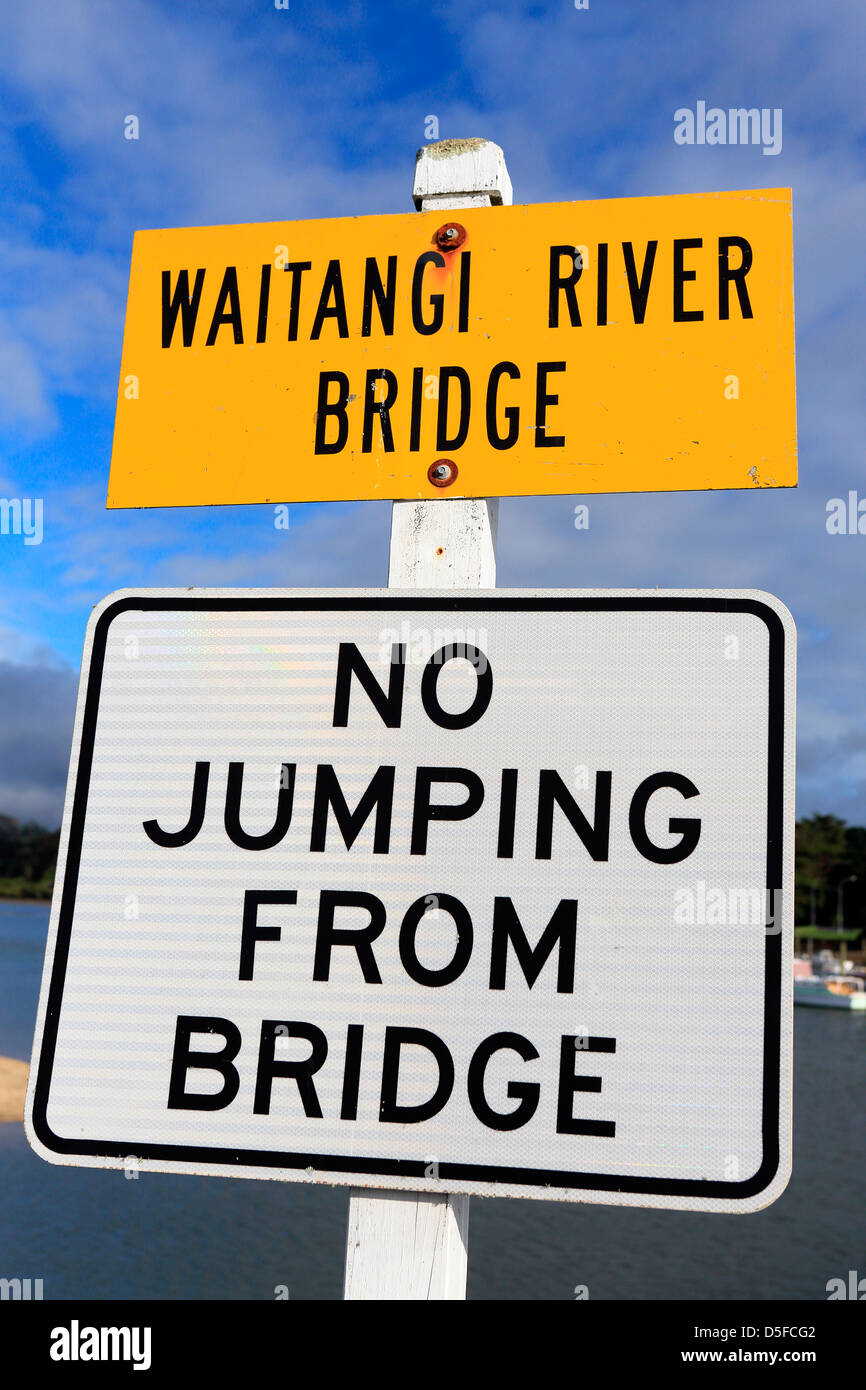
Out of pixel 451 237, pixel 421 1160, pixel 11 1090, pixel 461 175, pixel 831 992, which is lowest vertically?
pixel 11 1090

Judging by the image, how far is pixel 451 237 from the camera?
2062 millimetres

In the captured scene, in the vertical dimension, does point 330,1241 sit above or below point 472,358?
below

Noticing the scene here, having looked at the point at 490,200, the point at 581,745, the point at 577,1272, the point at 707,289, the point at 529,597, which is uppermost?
the point at 490,200

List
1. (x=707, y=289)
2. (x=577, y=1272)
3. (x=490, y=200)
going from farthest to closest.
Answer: (x=577, y=1272) < (x=490, y=200) < (x=707, y=289)

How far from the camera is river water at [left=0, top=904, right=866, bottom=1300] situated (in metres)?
24.0

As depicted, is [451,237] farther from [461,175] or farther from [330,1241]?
[330,1241]

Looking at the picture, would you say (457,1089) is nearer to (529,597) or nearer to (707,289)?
(529,597)

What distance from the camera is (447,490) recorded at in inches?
76.4

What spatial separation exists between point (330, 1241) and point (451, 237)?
2993 cm

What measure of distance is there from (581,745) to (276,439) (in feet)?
3.11

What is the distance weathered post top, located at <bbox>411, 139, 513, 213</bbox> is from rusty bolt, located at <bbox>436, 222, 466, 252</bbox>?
6 centimetres

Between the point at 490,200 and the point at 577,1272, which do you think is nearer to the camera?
the point at 490,200

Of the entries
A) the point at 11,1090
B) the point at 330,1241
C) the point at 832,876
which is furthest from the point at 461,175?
the point at 832,876
